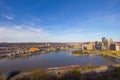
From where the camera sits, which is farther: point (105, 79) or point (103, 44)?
point (103, 44)

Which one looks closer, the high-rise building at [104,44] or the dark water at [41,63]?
the dark water at [41,63]

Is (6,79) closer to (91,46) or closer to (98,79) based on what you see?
(98,79)

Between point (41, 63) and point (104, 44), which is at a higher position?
point (104, 44)

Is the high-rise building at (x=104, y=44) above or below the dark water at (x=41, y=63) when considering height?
above

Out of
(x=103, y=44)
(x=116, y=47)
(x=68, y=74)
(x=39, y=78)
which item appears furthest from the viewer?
(x=103, y=44)

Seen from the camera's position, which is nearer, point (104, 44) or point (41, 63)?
point (41, 63)

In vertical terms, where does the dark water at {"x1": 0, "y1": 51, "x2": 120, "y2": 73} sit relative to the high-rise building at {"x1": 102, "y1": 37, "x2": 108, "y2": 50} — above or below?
below

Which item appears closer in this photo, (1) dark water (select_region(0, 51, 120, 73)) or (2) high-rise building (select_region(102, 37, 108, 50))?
(1) dark water (select_region(0, 51, 120, 73))

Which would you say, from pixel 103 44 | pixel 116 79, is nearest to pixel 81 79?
pixel 116 79

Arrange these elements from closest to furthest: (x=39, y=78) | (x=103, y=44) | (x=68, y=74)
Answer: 1. (x=39, y=78)
2. (x=68, y=74)
3. (x=103, y=44)
